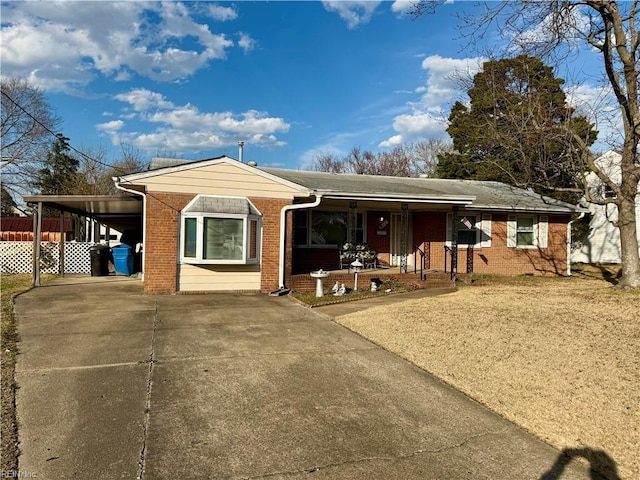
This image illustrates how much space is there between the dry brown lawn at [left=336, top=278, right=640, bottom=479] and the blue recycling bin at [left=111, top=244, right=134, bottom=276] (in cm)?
947

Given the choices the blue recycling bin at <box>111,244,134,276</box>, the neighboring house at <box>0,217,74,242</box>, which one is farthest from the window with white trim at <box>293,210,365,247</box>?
the neighboring house at <box>0,217,74,242</box>

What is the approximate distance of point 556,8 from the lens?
11.0 meters

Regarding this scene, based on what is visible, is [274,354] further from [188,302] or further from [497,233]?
[497,233]

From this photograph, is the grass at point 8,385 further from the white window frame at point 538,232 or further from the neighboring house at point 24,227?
the neighboring house at point 24,227

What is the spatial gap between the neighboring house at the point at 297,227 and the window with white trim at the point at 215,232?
2 cm

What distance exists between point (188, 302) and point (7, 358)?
442 cm

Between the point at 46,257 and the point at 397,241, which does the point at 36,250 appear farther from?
the point at 397,241

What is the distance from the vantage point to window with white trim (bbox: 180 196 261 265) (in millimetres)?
10383

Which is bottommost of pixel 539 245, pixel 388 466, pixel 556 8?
pixel 388 466

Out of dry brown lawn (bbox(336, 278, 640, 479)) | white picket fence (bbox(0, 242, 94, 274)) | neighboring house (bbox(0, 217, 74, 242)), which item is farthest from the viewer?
neighboring house (bbox(0, 217, 74, 242))

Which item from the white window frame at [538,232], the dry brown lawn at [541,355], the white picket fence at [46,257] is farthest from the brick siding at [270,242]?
the white window frame at [538,232]

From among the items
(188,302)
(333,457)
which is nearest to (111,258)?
(188,302)

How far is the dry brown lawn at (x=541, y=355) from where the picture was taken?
12.4 ft

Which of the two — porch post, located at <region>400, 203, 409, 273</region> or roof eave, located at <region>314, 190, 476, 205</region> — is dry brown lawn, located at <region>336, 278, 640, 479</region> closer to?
roof eave, located at <region>314, 190, 476, 205</region>
